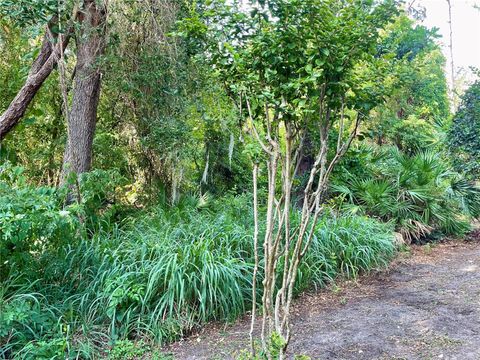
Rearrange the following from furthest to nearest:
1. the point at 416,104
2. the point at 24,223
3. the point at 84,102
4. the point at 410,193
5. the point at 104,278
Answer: the point at 416,104 < the point at 410,193 < the point at 84,102 < the point at 104,278 < the point at 24,223

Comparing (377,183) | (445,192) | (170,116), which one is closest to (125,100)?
(170,116)

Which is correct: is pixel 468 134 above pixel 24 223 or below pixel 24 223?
above

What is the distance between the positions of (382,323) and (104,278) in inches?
101

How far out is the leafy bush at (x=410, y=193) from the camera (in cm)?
670

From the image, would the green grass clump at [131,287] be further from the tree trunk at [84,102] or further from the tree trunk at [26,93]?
the tree trunk at [26,93]

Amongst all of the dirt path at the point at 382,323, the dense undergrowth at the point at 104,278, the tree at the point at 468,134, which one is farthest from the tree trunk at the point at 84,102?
the tree at the point at 468,134

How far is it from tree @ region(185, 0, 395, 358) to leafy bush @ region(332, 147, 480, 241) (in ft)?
13.5

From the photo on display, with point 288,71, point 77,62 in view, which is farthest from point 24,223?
point 77,62

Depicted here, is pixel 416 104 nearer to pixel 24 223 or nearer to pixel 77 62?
pixel 77 62

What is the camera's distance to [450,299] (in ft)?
13.1

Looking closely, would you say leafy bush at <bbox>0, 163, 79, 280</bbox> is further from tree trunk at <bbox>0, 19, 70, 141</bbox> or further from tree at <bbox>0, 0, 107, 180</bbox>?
tree trunk at <bbox>0, 19, 70, 141</bbox>

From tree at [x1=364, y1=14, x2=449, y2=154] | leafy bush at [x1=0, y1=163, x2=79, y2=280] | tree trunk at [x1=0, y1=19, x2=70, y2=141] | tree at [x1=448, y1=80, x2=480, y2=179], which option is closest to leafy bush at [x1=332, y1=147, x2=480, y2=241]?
tree at [x1=448, y1=80, x2=480, y2=179]

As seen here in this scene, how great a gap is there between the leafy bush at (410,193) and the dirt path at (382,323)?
1.81 metres

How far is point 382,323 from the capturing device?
3434 millimetres
